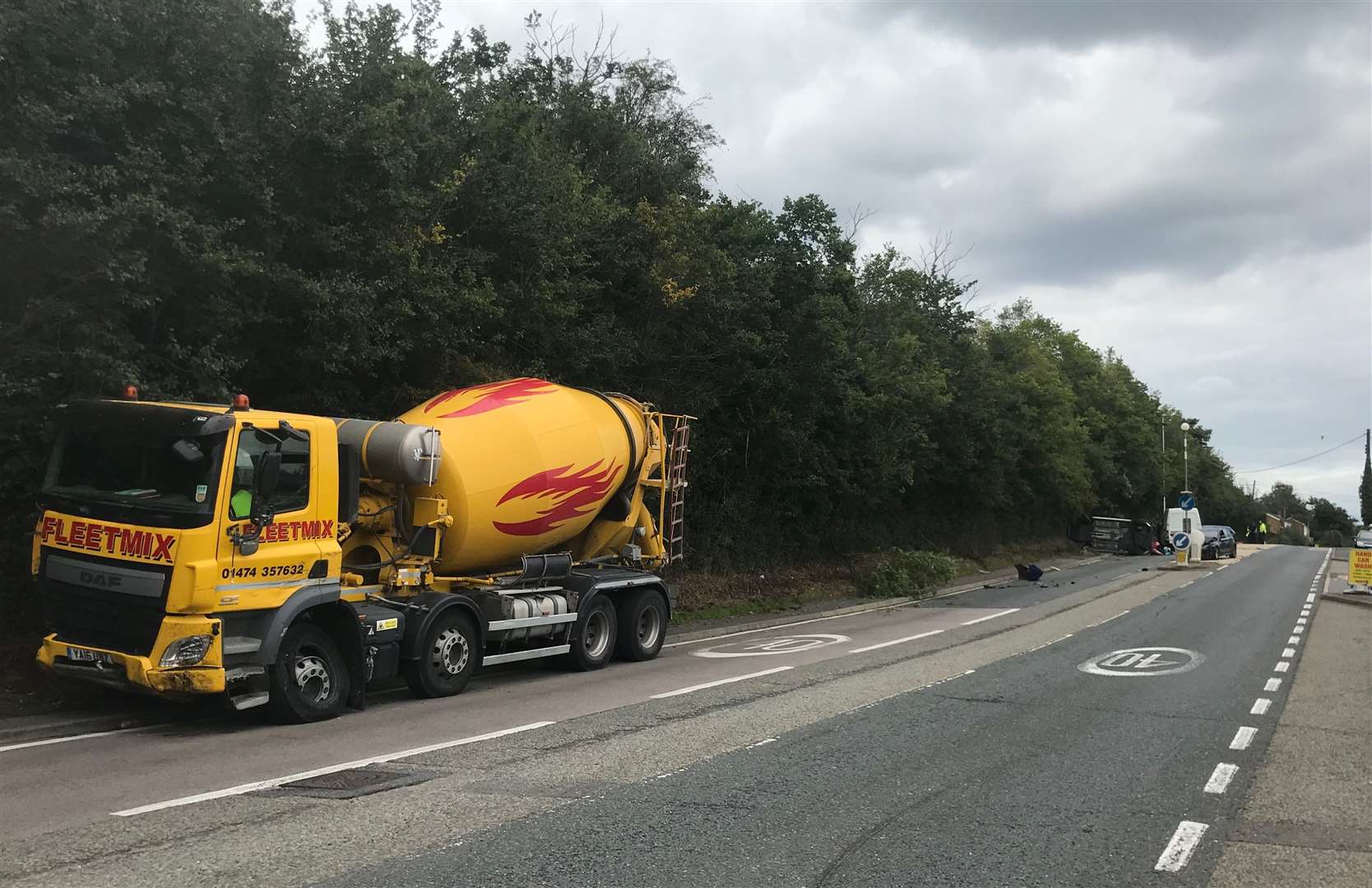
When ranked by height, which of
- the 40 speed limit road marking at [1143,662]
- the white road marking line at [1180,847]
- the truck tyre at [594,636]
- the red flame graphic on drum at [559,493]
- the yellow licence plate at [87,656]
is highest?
the red flame graphic on drum at [559,493]

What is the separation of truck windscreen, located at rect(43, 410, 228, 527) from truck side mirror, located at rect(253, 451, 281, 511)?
0.32 m

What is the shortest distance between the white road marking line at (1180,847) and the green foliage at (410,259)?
9585 mm

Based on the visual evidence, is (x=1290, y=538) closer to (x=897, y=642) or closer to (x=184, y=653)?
(x=897, y=642)

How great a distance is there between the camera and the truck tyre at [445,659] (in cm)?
1010

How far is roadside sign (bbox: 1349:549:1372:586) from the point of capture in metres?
24.4

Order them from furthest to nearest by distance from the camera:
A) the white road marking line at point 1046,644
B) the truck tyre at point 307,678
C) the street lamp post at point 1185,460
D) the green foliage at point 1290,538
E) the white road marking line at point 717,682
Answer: the green foliage at point 1290,538
the street lamp post at point 1185,460
the white road marking line at point 1046,644
the white road marking line at point 717,682
the truck tyre at point 307,678

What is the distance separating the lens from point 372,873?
4770 mm

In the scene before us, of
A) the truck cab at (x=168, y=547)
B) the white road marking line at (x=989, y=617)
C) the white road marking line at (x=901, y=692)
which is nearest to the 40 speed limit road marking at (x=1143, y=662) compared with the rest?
the white road marking line at (x=901, y=692)

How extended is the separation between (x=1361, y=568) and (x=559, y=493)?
22.0 metres

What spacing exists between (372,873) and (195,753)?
11.9 feet

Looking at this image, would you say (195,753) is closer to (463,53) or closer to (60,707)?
(60,707)

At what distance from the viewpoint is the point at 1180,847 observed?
5.46 m

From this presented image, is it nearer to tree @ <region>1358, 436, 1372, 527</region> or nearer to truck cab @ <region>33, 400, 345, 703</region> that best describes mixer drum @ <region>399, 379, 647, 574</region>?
truck cab @ <region>33, 400, 345, 703</region>

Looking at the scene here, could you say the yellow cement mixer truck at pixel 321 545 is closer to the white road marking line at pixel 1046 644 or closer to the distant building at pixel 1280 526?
the white road marking line at pixel 1046 644
